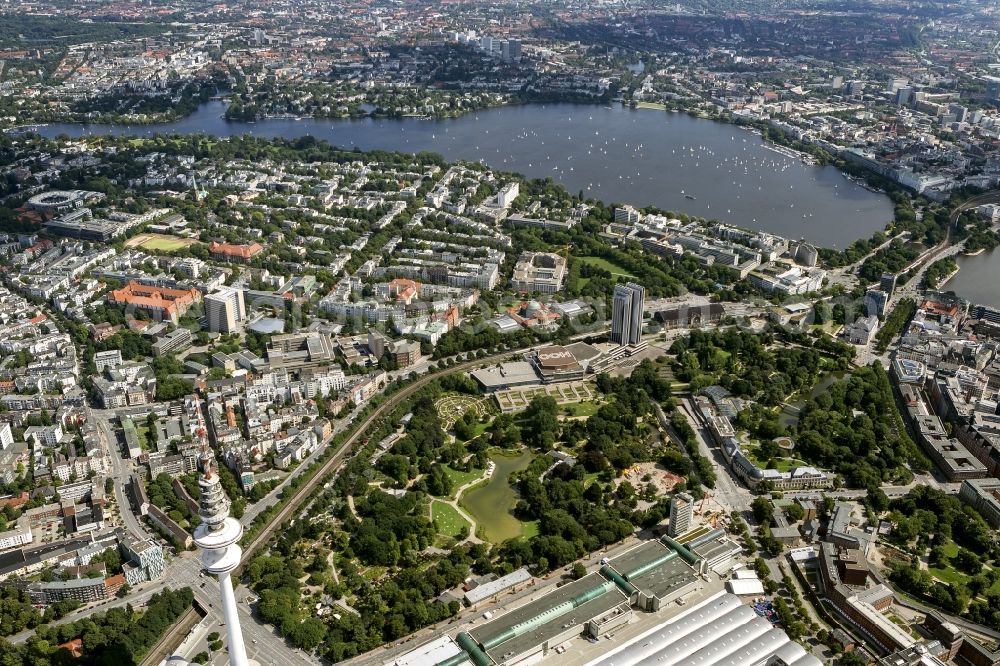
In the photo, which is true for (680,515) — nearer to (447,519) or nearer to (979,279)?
(447,519)

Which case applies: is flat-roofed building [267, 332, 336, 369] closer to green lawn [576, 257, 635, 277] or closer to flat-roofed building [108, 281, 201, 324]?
flat-roofed building [108, 281, 201, 324]

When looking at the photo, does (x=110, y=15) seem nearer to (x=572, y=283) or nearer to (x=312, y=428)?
(x=572, y=283)

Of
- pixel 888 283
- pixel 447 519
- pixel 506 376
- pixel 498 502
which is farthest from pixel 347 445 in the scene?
pixel 888 283

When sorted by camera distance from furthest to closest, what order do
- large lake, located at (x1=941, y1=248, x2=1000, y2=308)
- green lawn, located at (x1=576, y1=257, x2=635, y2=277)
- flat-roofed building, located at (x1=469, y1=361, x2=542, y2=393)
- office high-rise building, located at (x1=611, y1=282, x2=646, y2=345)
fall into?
green lawn, located at (x1=576, y1=257, x2=635, y2=277) < large lake, located at (x1=941, y1=248, x2=1000, y2=308) < office high-rise building, located at (x1=611, y1=282, x2=646, y2=345) < flat-roofed building, located at (x1=469, y1=361, x2=542, y2=393)

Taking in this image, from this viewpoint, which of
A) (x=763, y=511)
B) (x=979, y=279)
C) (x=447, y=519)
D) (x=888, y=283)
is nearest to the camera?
(x=763, y=511)

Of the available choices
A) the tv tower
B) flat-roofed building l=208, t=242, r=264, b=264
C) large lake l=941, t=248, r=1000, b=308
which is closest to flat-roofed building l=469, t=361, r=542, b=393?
the tv tower

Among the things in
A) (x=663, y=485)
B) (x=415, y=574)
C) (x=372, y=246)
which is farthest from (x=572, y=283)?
(x=415, y=574)

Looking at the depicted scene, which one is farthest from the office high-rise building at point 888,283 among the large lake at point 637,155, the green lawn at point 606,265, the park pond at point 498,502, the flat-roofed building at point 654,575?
the flat-roofed building at point 654,575
